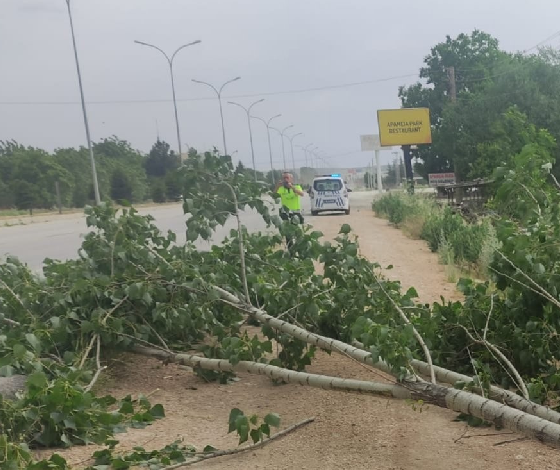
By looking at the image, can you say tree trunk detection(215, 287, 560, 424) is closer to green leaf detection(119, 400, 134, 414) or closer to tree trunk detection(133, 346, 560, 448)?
tree trunk detection(133, 346, 560, 448)

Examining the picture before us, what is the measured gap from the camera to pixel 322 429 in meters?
4.16

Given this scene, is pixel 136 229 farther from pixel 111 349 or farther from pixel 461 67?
pixel 461 67

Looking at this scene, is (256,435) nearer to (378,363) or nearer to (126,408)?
(378,363)

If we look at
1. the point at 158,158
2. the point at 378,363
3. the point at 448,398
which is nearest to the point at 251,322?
the point at 378,363

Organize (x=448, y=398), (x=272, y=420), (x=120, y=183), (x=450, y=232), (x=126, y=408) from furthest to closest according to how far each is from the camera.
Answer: (x=120, y=183)
(x=450, y=232)
(x=126, y=408)
(x=272, y=420)
(x=448, y=398)

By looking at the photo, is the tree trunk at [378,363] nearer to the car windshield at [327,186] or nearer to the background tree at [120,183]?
the car windshield at [327,186]

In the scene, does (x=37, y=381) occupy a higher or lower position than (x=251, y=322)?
higher

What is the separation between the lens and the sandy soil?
3.61 meters

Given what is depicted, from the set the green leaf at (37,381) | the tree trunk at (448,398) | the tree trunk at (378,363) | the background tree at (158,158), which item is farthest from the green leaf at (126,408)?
the background tree at (158,158)

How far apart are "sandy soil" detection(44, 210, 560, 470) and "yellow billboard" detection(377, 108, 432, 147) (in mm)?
42173

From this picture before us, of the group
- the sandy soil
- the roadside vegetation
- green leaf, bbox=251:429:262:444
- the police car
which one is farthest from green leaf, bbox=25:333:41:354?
the police car

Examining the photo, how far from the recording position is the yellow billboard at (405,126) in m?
46.3

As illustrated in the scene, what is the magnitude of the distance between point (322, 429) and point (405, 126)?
43883 mm

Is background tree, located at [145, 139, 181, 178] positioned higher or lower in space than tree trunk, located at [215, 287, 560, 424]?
higher
